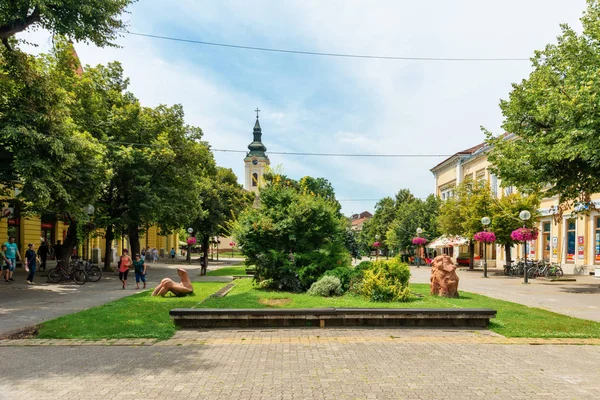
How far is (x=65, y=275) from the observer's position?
19.6 meters

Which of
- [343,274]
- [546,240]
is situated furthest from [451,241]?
[343,274]

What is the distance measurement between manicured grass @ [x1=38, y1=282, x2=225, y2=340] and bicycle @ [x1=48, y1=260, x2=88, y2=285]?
26.6 ft

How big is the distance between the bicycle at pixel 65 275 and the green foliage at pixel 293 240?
844 centimetres

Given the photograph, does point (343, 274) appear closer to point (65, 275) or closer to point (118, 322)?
point (118, 322)

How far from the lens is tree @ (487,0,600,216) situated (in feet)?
50.7

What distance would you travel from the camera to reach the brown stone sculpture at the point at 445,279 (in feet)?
45.0

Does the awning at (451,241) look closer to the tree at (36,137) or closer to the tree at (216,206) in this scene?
the tree at (216,206)

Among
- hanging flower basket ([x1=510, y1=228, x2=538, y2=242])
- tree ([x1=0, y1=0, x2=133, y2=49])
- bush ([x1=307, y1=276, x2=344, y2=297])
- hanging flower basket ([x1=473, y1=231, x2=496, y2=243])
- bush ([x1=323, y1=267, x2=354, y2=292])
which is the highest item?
tree ([x1=0, y1=0, x2=133, y2=49])

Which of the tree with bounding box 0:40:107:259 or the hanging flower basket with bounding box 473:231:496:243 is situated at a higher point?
the tree with bounding box 0:40:107:259

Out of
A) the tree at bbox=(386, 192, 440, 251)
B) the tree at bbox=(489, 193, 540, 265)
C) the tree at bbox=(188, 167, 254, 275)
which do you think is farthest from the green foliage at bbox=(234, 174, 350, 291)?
the tree at bbox=(386, 192, 440, 251)

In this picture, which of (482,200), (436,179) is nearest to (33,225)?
(482,200)

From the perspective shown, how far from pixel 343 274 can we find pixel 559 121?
399 inches

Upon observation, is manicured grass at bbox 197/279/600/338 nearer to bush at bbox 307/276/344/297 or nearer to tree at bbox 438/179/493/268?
bush at bbox 307/276/344/297

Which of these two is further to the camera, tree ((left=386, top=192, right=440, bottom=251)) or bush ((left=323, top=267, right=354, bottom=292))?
tree ((left=386, top=192, right=440, bottom=251))
